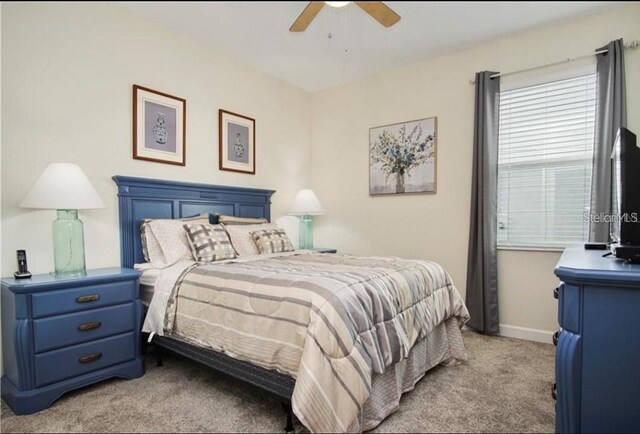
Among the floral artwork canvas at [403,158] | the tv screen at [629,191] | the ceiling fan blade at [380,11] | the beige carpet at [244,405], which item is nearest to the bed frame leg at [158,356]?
the beige carpet at [244,405]

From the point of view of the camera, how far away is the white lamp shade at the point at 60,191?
2020 millimetres

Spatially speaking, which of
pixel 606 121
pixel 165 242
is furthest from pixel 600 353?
pixel 165 242

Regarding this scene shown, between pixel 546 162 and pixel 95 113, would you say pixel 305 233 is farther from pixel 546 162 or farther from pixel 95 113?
pixel 546 162

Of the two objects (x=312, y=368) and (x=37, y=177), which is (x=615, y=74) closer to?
(x=312, y=368)

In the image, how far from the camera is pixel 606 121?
101 inches

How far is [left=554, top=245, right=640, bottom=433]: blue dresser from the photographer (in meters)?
1.08

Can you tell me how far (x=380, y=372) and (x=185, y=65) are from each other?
9.58 feet

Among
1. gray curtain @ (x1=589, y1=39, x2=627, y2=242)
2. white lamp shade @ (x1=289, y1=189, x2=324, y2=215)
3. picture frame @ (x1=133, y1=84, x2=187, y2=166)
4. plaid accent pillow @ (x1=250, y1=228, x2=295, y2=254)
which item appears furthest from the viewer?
white lamp shade @ (x1=289, y1=189, x2=324, y2=215)

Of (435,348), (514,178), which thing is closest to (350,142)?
A: (514,178)

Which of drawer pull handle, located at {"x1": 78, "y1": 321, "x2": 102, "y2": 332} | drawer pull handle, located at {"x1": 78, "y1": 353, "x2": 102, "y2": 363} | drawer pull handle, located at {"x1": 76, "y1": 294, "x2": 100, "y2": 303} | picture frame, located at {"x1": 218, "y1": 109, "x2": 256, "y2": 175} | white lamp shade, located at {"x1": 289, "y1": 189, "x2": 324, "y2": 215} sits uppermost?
picture frame, located at {"x1": 218, "y1": 109, "x2": 256, "y2": 175}

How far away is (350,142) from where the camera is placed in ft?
13.5

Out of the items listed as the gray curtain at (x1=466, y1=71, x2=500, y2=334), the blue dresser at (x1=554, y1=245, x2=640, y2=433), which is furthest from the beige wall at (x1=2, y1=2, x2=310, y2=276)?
the gray curtain at (x1=466, y1=71, x2=500, y2=334)

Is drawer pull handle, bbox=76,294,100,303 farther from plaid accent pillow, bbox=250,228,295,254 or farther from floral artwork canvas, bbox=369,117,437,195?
floral artwork canvas, bbox=369,117,437,195

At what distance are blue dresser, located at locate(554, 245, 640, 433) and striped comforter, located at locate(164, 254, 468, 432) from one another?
2.45 ft
